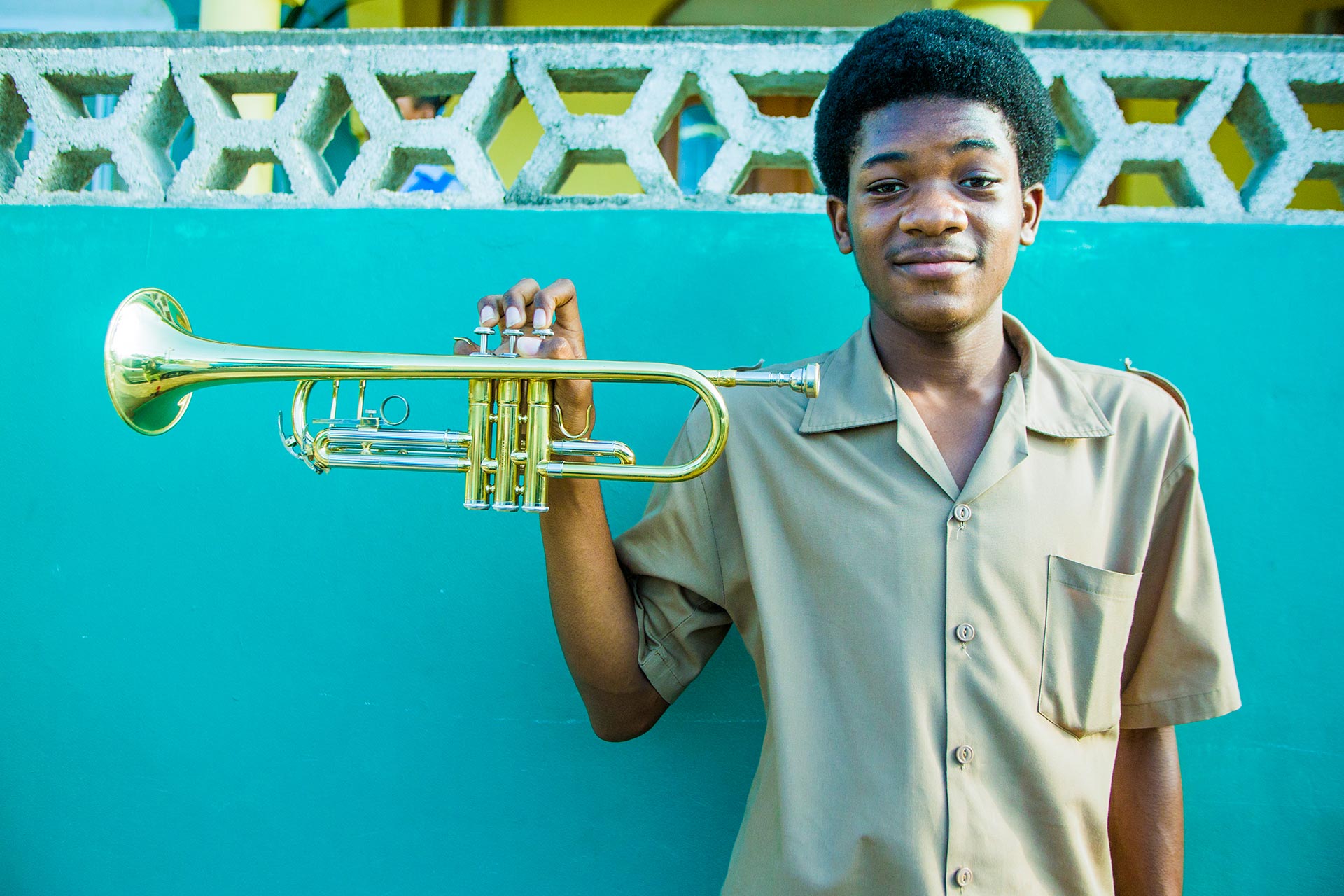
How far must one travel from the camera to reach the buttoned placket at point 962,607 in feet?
4.82

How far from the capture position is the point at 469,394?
1.67 meters

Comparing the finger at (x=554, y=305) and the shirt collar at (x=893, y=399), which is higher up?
the finger at (x=554, y=305)

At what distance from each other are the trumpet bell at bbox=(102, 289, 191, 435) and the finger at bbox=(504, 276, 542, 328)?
2.21 feet

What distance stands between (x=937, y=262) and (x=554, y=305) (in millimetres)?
687

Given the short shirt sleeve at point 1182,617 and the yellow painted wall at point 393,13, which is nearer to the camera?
the short shirt sleeve at point 1182,617

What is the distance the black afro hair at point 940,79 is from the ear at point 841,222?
0.03 meters

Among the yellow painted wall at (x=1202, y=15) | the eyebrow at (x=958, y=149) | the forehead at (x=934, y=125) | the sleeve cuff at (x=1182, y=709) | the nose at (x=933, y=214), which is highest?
the yellow painted wall at (x=1202, y=15)

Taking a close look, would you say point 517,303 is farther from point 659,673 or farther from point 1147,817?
point 1147,817

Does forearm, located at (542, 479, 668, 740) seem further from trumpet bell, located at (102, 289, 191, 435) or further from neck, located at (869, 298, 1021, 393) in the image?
trumpet bell, located at (102, 289, 191, 435)

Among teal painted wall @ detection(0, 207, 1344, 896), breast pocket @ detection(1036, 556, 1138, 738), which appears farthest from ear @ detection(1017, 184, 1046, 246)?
breast pocket @ detection(1036, 556, 1138, 738)

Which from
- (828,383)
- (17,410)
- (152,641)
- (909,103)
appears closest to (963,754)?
(828,383)

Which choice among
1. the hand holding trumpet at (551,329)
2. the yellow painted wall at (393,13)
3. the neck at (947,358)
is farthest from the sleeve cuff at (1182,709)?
the yellow painted wall at (393,13)

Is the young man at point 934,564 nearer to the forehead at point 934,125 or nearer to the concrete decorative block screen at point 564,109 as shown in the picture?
the forehead at point 934,125

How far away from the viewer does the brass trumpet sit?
1.59 m
